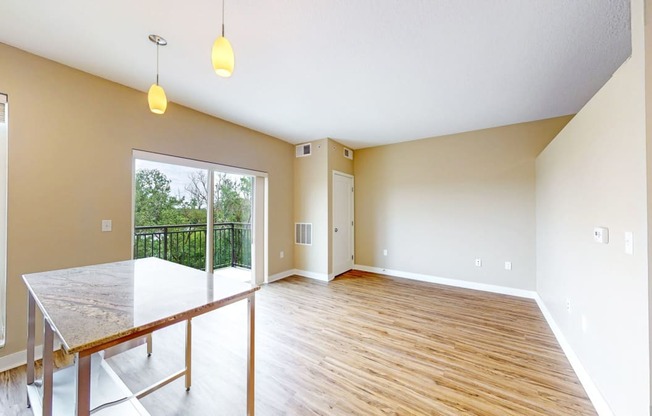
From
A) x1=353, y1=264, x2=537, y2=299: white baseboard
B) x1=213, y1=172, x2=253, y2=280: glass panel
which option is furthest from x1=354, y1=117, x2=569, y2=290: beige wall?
→ x1=213, y1=172, x2=253, y2=280: glass panel

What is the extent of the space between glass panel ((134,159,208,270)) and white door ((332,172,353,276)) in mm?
2276

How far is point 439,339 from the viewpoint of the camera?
245 cm

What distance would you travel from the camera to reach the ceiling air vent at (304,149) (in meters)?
4.70

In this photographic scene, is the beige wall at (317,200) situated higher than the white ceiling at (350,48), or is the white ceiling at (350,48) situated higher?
the white ceiling at (350,48)

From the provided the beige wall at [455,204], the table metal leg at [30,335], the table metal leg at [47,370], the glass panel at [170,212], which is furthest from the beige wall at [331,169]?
the table metal leg at [47,370]

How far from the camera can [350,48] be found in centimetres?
204

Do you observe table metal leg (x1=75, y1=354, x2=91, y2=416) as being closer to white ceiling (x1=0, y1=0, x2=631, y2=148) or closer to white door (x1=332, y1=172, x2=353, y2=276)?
white ceiling (x1=0, y1=0, x2=631, y2=148)

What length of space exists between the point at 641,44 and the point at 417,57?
1374mm

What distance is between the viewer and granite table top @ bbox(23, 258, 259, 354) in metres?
0.89

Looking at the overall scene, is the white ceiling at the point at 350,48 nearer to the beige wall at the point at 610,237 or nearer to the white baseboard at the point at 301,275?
the beige wall at the point at 610,237

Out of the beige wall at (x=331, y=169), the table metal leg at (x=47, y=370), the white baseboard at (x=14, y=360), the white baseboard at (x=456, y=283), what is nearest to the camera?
the table metal leg at (x=47, y=370)

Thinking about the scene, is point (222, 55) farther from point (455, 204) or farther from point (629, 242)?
point (455, 204)

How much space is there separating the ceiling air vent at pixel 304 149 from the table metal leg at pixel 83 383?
13.8 ft

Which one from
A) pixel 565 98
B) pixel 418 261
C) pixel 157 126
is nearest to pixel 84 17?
pixel 157 126
